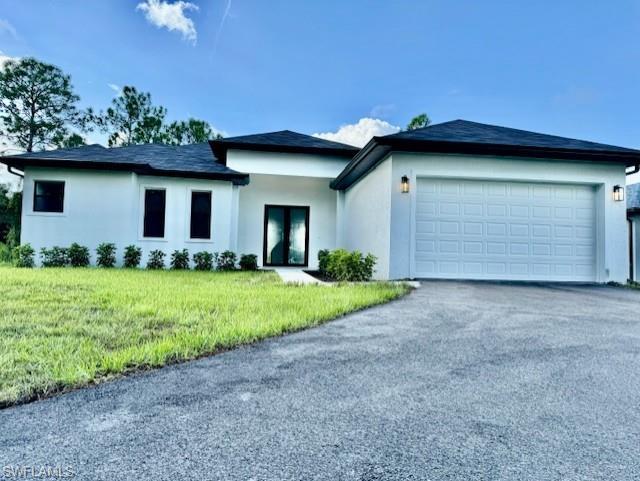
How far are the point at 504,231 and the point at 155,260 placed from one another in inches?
385

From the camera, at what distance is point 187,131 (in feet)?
81.9

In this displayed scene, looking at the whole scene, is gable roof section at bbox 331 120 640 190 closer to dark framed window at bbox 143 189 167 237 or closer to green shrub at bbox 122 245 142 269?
dark framed window at bbox 143 189 167 237

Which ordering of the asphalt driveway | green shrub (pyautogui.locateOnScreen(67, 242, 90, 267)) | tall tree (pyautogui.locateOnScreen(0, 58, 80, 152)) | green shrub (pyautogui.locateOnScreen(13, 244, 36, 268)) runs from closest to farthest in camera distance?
the asphalt driveway, green shrub (pyautogui.locateOnScreen(13, 244, 36, 268)), green shrub (pyautogui.locateOnScreen(67, 242, 90, 267)), tall tree (pyautogui.locateOnScreen(0, 58, 80, 152))

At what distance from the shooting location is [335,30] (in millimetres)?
13477

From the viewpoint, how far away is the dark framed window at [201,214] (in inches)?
464

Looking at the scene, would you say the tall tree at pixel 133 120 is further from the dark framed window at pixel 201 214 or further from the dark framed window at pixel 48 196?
the dark framed window at pixel 201 214

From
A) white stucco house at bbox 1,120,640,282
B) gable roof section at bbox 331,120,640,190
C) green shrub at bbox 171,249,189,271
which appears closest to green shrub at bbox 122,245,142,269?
white stucco house at bbox 1,120,640,282

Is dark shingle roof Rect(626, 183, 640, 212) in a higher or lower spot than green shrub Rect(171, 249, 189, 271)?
higher

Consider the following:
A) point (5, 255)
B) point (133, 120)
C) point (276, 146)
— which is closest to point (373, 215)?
point (276, 146)

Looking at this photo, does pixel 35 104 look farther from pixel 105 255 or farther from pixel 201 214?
pixel 201 214

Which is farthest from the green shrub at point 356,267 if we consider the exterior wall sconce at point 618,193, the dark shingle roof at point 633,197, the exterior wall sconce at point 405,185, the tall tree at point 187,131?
the tall tree at point 187,131

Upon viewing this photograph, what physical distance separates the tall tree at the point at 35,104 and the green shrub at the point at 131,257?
16.2 meters

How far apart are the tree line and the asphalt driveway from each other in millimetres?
24826

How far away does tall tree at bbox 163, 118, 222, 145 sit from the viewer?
24703mm
